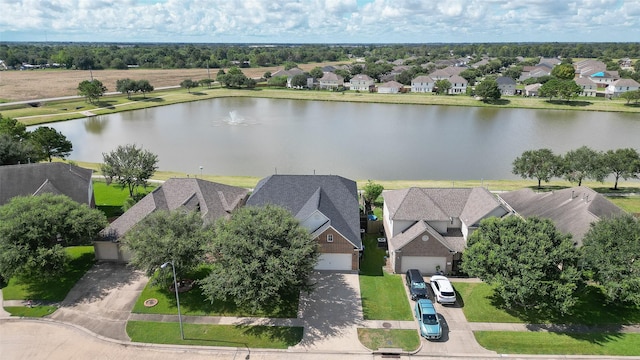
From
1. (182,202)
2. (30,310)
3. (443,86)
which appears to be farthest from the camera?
(443,86)

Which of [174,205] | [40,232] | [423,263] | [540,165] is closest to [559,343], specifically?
[423,263]

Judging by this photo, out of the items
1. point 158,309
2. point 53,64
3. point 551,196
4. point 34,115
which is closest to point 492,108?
point 551,196

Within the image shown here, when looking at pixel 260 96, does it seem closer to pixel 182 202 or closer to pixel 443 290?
pixel 182 202

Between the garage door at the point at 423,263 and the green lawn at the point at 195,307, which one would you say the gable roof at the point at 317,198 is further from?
the green lawn at the point at 195,307

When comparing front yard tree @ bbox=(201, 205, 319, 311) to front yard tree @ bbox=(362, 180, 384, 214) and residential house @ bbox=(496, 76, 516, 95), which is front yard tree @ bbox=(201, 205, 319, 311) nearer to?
front yard tree @ bbox=(362, 180, 384, 214)

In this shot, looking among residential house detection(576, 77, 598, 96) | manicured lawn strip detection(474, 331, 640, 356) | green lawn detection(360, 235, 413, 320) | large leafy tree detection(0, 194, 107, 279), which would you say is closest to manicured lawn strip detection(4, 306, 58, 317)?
large leafy tree detection(0, 194, 107, 279)

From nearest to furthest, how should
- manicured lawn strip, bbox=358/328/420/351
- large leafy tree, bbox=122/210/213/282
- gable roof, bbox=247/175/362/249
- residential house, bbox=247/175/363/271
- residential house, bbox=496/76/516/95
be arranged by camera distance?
manicured lawn strip, bbox=358/328/420/351 < large leafy tree, bbox=122/210/213/282 < residential house, bbox=247/175/363/271 < gable roof, bbox=247/175/362/249 < residential house, bbox=496/76/516/95

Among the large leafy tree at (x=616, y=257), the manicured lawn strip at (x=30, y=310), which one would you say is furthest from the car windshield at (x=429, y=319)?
the manicured lawn strip at (x=30, y=310)
